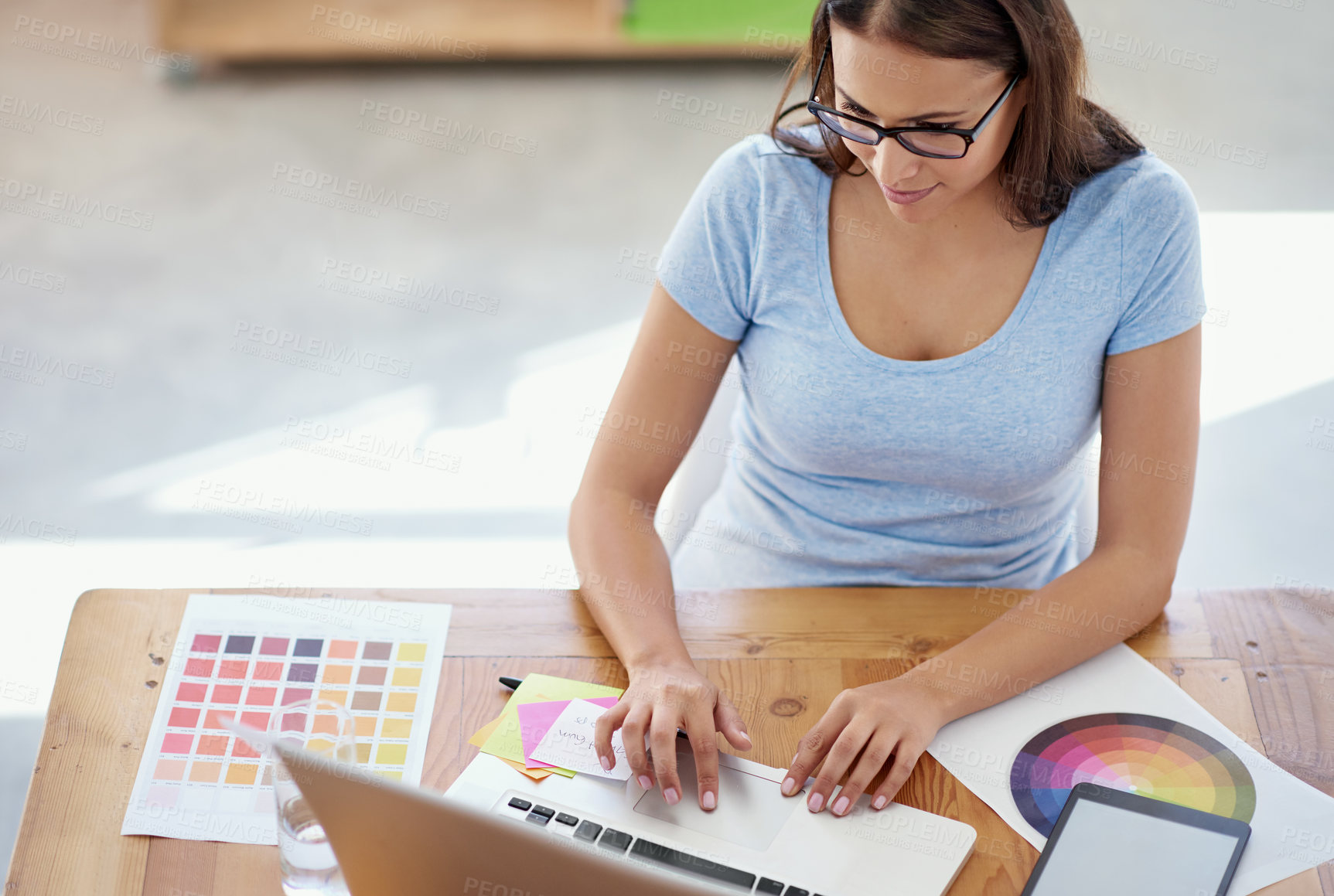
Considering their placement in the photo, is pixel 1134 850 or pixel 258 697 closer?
pixel 1134 850

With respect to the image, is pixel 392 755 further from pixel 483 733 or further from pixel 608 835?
pixel 608 835

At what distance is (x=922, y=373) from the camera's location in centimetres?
130

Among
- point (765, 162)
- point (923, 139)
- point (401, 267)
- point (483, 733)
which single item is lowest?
point (401, 267)

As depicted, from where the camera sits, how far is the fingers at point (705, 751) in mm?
997

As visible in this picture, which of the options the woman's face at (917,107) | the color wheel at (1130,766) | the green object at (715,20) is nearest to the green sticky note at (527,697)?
the color wheel at (1130,766)

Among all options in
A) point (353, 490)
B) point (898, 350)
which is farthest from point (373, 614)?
point (353, 490)

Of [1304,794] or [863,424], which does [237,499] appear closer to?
[863,424]

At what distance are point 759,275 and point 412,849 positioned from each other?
2.55ft

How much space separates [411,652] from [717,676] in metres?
0.29

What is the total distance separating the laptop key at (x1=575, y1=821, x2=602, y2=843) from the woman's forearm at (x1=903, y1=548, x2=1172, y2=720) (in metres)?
0.32

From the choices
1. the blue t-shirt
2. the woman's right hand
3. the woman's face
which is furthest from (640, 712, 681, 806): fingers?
the woman's face

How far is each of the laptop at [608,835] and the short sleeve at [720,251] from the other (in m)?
0.50

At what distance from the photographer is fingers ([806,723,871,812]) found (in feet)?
3.25

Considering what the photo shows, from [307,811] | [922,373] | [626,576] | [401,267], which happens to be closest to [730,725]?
[626,576]
